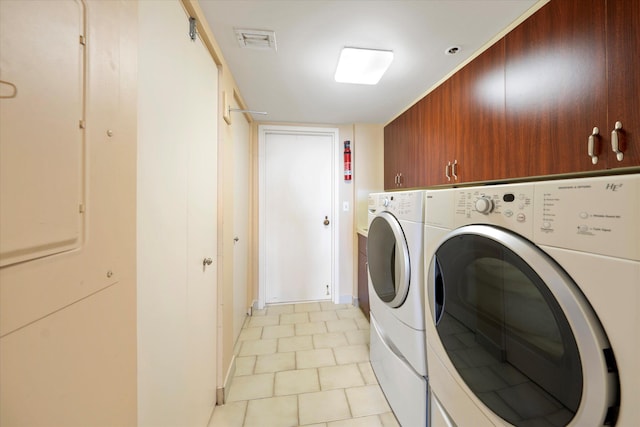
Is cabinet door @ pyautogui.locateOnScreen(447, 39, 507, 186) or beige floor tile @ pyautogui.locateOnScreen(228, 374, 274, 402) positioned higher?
cabinet door @ pyautogui.locateOnScreen(447, 39, 507, 186)

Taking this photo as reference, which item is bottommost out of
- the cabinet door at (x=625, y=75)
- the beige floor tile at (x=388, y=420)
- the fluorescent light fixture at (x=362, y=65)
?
the beige floor tile at (x=388, y=420)

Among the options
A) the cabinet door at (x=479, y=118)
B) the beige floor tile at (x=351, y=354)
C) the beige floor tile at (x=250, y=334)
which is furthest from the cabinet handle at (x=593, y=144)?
the beige floor tile at (x=250, y=334)

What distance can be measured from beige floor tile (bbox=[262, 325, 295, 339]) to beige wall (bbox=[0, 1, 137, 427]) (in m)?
1.63

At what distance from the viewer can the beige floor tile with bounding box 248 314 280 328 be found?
2295 millimetres

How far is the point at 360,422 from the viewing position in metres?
1.27

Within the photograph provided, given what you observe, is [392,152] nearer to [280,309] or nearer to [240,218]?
[240,218]

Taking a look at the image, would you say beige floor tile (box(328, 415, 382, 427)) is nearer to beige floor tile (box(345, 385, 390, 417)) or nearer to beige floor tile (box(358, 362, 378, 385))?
beige floor tile (box(345, 385, 390, 417))

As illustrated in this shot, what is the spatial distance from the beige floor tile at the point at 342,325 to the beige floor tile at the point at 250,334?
66 centimetres

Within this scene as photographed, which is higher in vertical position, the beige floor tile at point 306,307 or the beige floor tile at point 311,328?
the beige floor tile at point 306,307

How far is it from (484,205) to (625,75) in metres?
0.54

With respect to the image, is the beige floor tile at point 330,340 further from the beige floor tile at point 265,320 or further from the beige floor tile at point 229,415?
the beige floor tile at point 229,415

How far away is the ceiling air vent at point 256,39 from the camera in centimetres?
122

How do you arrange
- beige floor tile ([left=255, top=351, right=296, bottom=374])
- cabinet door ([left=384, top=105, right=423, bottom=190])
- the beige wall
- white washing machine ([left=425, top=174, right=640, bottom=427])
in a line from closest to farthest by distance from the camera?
the beige wall → white washing machine ([left=425, top=174, right=640, bottom=427]) → beige floor tile ([left=255, top=351, right=296, bottom=374]) → cabinet door ([left=384, top=105, right=423, bottom=190])

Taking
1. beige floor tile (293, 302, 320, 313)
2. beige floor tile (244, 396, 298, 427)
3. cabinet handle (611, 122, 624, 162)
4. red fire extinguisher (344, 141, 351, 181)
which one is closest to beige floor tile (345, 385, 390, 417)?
beige floor tile (244, 396, 298, 427)
